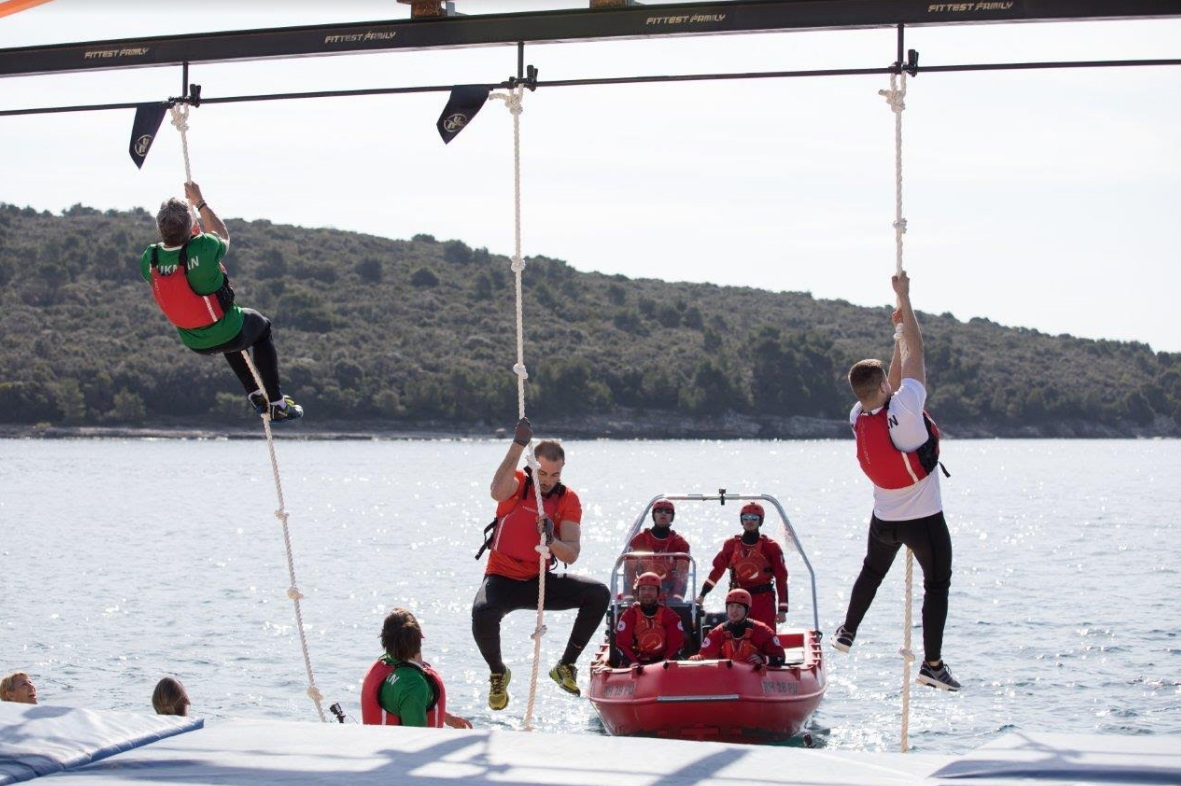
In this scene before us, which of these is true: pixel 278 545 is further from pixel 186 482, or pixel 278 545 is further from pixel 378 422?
pixel 378 422

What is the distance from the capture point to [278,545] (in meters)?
45.2

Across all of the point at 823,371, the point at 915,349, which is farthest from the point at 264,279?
the point at 915,349

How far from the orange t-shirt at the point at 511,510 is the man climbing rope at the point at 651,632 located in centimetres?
473

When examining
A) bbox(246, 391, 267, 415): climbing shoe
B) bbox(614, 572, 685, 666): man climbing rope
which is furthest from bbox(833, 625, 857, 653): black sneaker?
bbox(614, 572, 685, 666): man climbing rope

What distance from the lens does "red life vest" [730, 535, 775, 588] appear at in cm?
1470

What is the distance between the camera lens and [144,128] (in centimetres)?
898

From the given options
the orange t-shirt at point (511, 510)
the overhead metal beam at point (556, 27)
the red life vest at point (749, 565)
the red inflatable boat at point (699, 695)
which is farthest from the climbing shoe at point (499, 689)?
the red life vest at point (749, 565)

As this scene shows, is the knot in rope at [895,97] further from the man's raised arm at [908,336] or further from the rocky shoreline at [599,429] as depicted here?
the rocky shoreline at [599,429]

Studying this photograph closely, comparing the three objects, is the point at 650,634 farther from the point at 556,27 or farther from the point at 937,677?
the point at 556,27

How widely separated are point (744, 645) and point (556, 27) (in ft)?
25.1

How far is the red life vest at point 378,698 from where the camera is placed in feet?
24.3

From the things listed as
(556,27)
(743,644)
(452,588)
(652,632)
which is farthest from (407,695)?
(452,588)

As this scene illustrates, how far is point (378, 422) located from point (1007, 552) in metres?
51.2

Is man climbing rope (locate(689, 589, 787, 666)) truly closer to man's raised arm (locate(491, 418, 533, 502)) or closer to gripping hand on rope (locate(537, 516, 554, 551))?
man's raised arm (locate(491, 418, 533, 502))
